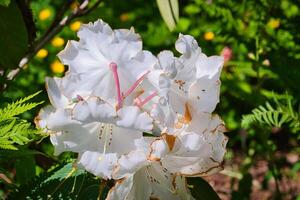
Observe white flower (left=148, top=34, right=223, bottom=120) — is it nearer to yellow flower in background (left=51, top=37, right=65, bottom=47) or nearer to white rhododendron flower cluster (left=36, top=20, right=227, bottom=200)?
white rhododendron flower cluster (left=36, top=20, right=227, bottom=200)

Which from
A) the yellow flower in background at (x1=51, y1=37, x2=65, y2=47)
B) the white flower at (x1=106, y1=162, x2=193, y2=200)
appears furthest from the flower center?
the yellow flower in background at (x1=51, y1=37, x2=65, y2=47)

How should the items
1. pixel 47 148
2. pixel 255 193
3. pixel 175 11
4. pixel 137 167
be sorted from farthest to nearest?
pixel 255 193 < pixel 47 148 < pixel 175 11 < pixel 137 167

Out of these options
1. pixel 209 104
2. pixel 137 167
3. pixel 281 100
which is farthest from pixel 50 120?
pixel 281 100

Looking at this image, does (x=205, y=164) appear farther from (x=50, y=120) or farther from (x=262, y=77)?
(x=262, y=77)

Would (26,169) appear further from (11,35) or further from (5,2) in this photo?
(5,2)

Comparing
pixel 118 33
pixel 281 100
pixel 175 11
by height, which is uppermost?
pixel 118 33
